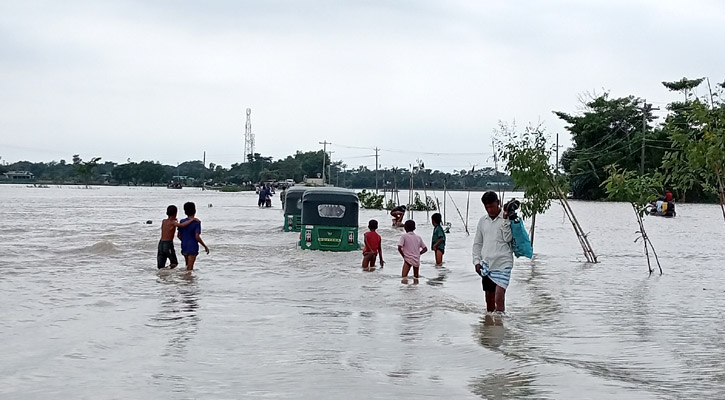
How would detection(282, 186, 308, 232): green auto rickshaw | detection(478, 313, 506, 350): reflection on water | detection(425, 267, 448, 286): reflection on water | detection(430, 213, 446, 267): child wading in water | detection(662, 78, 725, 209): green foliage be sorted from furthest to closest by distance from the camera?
detection(282, 186, 308, 232): green auto rickshaw, detection(430, 213, 446, 267): child wading in water, detection(425, 267, 448, 286): reflection on water, detection(662, 78, 725, 209): green foliage, detection(478, 313, 506, 350): reflection on water

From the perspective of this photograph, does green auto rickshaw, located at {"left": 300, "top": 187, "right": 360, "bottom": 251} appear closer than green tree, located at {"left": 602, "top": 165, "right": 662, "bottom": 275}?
No

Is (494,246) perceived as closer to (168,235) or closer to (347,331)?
(347,331)

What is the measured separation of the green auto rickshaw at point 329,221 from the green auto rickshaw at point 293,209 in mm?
7610

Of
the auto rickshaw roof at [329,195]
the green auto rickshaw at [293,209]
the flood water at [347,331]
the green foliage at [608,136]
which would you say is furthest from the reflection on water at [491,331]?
the green foliage at [608,136]

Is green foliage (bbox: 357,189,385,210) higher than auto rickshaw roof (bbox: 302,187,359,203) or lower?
lower

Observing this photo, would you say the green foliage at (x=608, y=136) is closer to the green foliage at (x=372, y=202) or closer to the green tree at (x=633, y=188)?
the green foliage at (x=372, y=202)

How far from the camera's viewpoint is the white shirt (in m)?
10.1

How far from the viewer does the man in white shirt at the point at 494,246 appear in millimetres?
10133

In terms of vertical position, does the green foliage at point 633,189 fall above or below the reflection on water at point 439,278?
above

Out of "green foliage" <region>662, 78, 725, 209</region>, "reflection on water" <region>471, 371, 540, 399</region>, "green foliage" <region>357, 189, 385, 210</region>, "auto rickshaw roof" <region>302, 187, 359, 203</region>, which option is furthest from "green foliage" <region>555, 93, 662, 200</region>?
"reflection on water" <region>471, 371, 540, 399</region>

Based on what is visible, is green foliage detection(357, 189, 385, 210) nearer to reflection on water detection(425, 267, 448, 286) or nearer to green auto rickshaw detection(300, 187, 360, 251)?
green auto rickshaw detection(300, 187, 360, 251)

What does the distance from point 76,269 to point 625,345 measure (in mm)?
12727

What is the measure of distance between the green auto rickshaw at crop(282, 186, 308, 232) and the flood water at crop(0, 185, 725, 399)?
9.94m

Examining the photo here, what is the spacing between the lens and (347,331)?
1035cm
